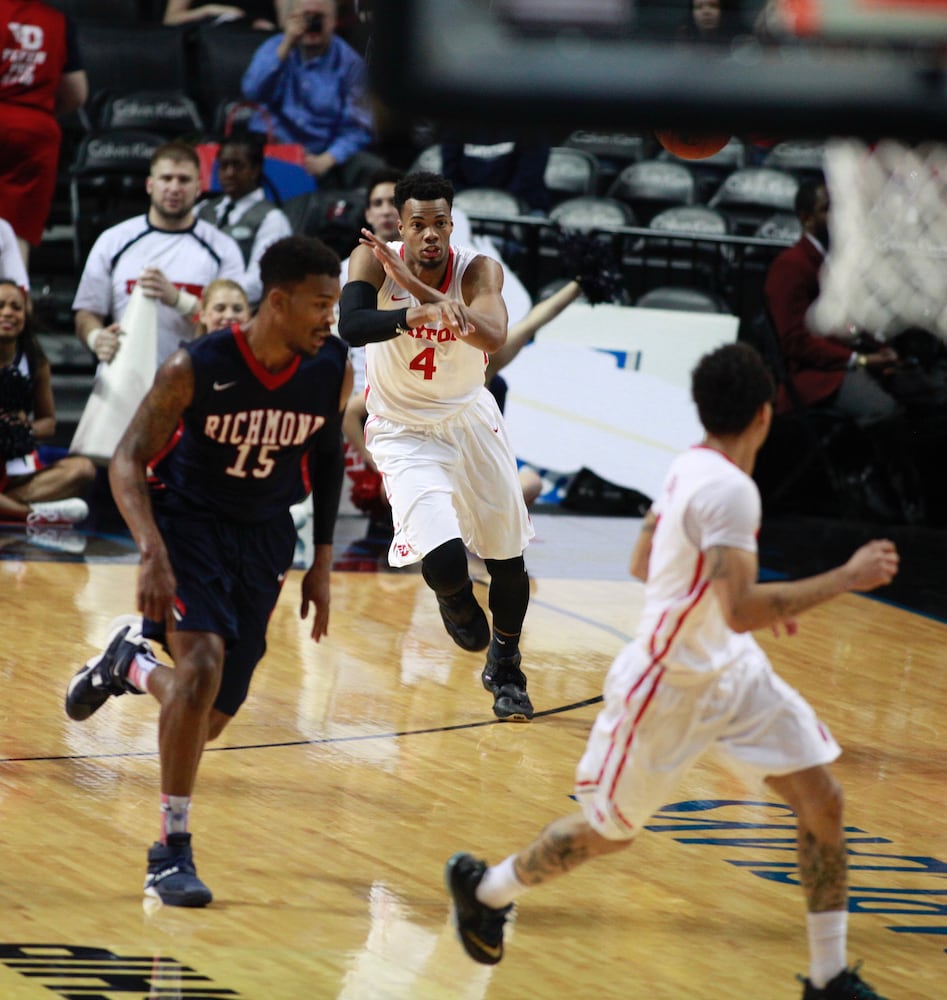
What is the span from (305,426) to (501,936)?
162 cm

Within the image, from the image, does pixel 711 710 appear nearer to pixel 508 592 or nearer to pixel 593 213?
pixel 508 592

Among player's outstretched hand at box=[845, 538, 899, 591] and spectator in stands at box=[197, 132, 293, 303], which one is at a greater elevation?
player's outstretched hand at box=[845, 538, 899, 591]

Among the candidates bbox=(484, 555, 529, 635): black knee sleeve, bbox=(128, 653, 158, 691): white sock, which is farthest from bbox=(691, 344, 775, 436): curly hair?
bbox=(484, 555, 529, 635): black knee sleeve

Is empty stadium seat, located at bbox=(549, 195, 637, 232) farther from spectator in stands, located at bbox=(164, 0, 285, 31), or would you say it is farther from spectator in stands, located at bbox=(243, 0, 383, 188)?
spectator in stands, located at bbox=(164, 0, 285, 31)

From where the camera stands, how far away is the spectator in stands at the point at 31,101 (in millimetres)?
11203

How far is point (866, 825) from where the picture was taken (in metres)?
6.01

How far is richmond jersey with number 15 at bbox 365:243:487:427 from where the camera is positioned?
6.73 metres

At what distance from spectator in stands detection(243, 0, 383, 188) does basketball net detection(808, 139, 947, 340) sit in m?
6.32

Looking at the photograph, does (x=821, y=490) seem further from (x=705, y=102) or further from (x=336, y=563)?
(x=705, y=102)

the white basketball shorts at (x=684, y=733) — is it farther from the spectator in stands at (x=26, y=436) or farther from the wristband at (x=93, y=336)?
the wristband at (x=93, y=336)

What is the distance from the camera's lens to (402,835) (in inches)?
220

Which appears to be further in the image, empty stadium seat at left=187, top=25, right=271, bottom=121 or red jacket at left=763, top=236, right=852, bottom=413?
empty stadium seat at left=187, top=25, right=271, bottom=121

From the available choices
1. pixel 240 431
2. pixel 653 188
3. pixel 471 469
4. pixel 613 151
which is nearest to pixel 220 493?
pixel 240 431

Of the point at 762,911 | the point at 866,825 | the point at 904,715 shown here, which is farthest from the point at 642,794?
the point at 904,715
